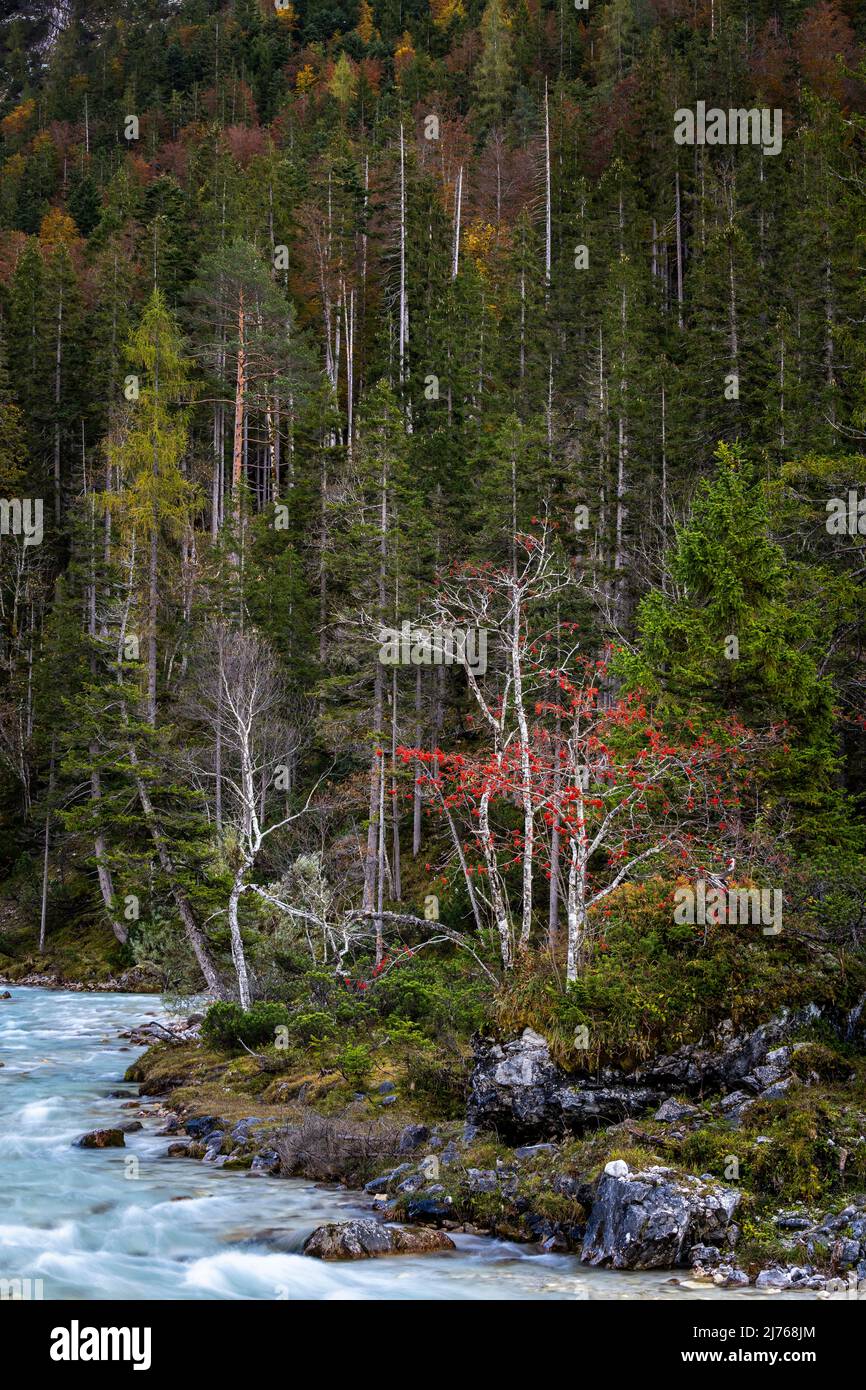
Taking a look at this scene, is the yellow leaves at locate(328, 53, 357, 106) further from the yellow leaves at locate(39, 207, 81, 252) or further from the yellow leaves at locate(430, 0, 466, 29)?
the yellow leaves at locate(39, 207, 81, 252)

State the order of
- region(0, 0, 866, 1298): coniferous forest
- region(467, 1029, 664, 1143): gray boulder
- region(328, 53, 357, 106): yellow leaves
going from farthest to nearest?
region(328, 53, 357, 106): yellow leaves
region(0, 0, 866, 1298): coniferous forest
region(467, 1029, 664, 1143): gray boulder

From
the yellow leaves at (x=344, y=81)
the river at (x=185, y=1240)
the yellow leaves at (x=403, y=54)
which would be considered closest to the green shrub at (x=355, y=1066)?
the river at (x=185, y=1240)

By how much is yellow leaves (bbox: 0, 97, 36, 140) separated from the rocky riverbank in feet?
318

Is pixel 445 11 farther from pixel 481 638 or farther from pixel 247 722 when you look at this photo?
pixel 481 638

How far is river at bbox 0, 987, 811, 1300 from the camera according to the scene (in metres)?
10.3

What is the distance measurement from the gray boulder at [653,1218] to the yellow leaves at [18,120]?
99.8 meters

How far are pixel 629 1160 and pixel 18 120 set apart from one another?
104 metres

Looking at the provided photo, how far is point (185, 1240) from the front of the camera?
12.3 metres

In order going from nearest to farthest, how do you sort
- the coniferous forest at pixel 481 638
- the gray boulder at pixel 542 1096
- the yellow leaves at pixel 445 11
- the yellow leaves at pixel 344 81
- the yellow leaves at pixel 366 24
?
1. the gray boulder at pixel 542 1096
2. the coniferous forest at pixel 481 638
3. the yellow leaves at pixel 344 81
4. the yellow leaves at pixel 445 11
5. the yellow leaves at pixel 366 24

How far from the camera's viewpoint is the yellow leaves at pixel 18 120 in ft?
298

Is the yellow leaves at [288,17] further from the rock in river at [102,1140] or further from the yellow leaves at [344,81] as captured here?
the rock in river at [102,1140]

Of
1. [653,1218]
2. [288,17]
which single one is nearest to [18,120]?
[288,17]

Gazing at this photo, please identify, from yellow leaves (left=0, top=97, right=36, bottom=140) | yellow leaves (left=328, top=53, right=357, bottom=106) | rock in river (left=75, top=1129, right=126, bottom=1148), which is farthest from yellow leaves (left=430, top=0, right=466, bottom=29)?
rock in river (left=75, top=1129, right=126, bottom=1148)
